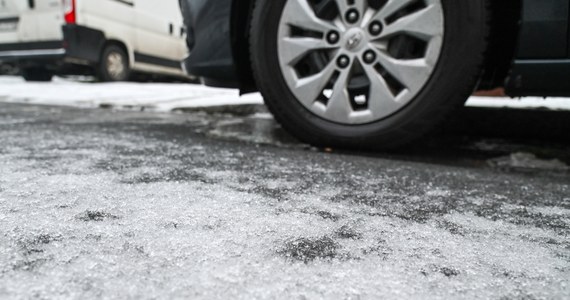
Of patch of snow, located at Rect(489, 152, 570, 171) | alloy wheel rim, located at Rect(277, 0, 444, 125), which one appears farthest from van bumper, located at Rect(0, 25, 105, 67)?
patch of snow, located at Rect(489, 152, 570, 171)

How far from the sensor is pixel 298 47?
160 cm

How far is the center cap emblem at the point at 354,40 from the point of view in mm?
1501

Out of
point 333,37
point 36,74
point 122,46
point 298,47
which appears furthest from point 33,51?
point 333,37

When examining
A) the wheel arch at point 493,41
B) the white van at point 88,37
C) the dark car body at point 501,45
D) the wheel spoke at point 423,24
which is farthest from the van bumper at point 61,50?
the wheel spoke at point 423,24

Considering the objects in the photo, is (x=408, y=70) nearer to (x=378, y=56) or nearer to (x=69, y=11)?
(x=378, y=56)

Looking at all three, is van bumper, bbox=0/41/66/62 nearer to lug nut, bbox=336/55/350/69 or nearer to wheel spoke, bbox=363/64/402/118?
lug nut, bbox=336/55/350/69

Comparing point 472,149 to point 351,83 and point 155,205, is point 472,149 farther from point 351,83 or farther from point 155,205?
point 155,205

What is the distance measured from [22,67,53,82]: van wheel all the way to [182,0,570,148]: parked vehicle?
18.1 ft

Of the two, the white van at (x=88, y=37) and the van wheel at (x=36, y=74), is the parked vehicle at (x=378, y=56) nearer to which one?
the white van at (x=88, y=37)

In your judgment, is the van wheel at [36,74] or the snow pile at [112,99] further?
the van wheel at [36,74]

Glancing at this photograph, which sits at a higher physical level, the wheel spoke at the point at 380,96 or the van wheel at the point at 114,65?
the van wheel at the point at 114,65

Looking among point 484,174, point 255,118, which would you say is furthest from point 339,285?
point 255,118

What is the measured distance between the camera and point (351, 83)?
5.26 ft

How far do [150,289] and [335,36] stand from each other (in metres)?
1.24
